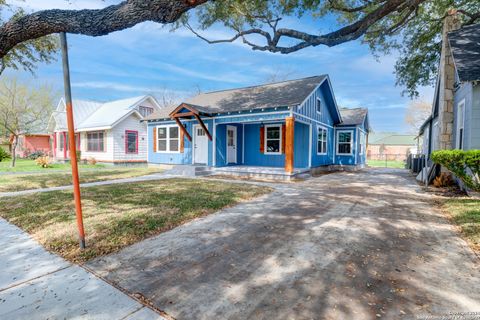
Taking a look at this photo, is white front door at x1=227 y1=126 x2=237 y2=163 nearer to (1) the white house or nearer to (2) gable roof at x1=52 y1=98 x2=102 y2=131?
(1) the white house

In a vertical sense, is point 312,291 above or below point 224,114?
below

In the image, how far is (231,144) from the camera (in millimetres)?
14328

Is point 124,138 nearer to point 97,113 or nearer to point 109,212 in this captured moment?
point 97,113

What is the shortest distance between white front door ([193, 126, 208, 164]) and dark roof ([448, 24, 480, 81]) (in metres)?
10.7

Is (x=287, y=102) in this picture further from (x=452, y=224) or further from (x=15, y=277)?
(x=15, y=277)

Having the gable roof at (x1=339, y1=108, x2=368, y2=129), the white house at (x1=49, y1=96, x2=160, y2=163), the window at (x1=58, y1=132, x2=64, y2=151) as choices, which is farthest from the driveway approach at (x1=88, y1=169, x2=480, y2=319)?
the window at (x1=58, y1=132, x2=64, y2=151)

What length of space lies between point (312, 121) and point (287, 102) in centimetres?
283

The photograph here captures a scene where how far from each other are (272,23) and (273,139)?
6025 millimetres

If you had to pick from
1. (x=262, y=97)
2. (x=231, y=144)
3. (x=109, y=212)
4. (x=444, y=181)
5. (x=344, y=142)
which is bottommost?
(x=109, y=212)

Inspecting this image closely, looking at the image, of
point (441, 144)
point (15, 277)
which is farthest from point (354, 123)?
point (15, 277)

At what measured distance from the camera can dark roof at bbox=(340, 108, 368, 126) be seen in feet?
57.2

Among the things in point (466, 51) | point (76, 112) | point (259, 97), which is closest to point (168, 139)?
point (259, 97)

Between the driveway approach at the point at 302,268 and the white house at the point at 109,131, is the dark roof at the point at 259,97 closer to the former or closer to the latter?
the white house at the point at 109,131

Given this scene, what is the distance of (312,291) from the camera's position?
2.55 m
